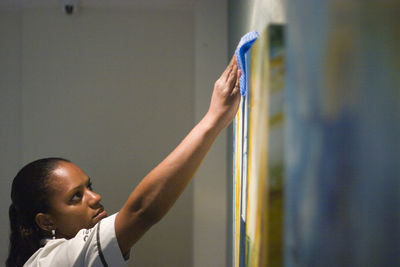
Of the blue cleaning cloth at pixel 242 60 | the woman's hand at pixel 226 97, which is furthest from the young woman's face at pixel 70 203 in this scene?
the blue cleaning cloth at pixel 242 60

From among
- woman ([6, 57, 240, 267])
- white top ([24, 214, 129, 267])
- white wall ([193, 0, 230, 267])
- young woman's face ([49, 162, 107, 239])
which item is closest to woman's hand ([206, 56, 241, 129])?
woman ([6, 57, 240, 267])

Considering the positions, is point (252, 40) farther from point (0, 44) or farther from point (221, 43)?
point (0, 44)

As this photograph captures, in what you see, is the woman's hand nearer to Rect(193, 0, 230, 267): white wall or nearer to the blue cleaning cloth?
the blue cleaning cloth

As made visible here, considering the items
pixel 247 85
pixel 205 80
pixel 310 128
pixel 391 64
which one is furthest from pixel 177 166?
pixel 205 80

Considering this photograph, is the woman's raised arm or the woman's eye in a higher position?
the woman's raised arm

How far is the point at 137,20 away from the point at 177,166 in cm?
135

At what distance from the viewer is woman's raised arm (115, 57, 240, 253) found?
38.1 inches

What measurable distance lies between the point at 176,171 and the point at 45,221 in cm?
56

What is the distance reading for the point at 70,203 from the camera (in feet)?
4.13

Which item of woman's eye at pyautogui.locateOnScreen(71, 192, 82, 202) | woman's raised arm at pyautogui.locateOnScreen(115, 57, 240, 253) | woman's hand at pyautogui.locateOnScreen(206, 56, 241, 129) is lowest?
woman's eye at pyautogui.locateOnScreen(71, 192, 82, 202)

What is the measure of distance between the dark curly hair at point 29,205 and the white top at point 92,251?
0.57ft

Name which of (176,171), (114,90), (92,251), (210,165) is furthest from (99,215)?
(114,90)

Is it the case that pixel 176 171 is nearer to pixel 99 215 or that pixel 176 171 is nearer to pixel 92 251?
pixel 92 251

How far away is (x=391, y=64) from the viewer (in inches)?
13.4
